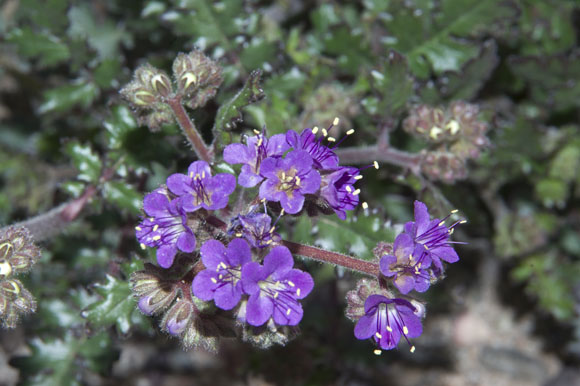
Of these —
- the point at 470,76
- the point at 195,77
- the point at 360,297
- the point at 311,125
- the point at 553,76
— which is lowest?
the point at 553,76

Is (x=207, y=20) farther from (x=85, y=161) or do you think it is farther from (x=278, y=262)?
(x=278, y=262)

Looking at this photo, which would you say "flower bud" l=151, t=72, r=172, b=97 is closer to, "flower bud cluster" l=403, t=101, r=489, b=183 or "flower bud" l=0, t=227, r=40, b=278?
"flower bud" l=0, t=227, r=40, b=278

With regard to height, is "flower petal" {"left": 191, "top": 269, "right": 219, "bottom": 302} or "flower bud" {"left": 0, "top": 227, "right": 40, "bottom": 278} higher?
"flower bud" {"left": 0, "top": 227, "right": 40, "bottom": 278}

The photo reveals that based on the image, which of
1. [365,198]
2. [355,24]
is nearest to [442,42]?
[355,24]

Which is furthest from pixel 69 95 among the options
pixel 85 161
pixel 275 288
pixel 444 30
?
pixel 444 30

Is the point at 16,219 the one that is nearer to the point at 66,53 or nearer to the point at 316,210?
the point at 66,53

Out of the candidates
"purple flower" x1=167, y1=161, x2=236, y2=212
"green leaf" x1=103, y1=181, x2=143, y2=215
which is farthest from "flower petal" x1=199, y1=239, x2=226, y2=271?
"green leaf" x1=103, y1=181, x2=143, y2=215

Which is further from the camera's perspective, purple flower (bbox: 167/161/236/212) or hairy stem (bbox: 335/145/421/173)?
hairy stem (bbox: 335/145/421/173)

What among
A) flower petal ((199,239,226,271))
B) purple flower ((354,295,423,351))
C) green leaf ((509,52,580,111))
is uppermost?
flower petal ((199,239,226,271))

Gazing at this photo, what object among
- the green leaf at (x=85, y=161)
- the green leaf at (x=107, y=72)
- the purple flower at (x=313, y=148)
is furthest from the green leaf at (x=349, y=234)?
the green leaf at (x=107, y=72)
